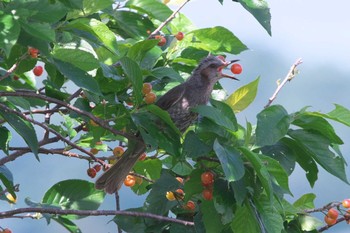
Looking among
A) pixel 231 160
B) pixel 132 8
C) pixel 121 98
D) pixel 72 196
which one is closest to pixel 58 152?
pixel 72 196

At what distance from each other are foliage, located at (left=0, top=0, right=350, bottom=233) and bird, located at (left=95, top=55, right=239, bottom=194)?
0.10 m

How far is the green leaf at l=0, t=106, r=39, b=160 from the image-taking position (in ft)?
13.3

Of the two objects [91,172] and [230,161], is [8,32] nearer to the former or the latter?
[230,161]

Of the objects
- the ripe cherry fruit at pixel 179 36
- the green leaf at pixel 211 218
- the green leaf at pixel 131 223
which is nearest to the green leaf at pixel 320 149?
the green leaf at pixel 211 218

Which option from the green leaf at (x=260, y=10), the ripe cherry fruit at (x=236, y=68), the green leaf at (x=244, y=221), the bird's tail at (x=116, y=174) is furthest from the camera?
the ripe cherry fruit at (x=236, y=68)

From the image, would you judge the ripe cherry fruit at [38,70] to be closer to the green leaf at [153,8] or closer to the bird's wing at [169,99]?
the green leaf at [153,8]

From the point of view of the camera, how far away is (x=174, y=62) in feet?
16.6

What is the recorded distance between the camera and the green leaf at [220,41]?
484 centimetres

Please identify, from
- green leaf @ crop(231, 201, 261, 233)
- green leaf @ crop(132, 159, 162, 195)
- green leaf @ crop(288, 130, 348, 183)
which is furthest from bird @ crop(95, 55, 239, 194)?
green leaf @ crop(231, 201, 261, 233)

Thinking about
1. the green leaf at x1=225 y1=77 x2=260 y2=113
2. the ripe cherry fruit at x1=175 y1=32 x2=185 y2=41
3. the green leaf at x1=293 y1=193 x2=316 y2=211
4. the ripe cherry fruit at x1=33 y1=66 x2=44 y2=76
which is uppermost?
the ripe cherry fruit at x1=33 y1=66 x2=44 y2=76

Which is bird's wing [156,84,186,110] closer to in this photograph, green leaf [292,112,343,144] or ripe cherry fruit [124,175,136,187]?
ripe cherry fruit [124,175,136,187]

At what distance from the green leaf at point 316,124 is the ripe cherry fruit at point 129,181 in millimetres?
1265

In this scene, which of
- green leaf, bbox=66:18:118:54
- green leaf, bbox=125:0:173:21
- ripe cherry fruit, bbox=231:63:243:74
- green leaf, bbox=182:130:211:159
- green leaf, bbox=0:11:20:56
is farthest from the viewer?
ripe cherry fruit, bbox=231:63:243:74

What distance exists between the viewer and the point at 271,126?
13.9 ft
